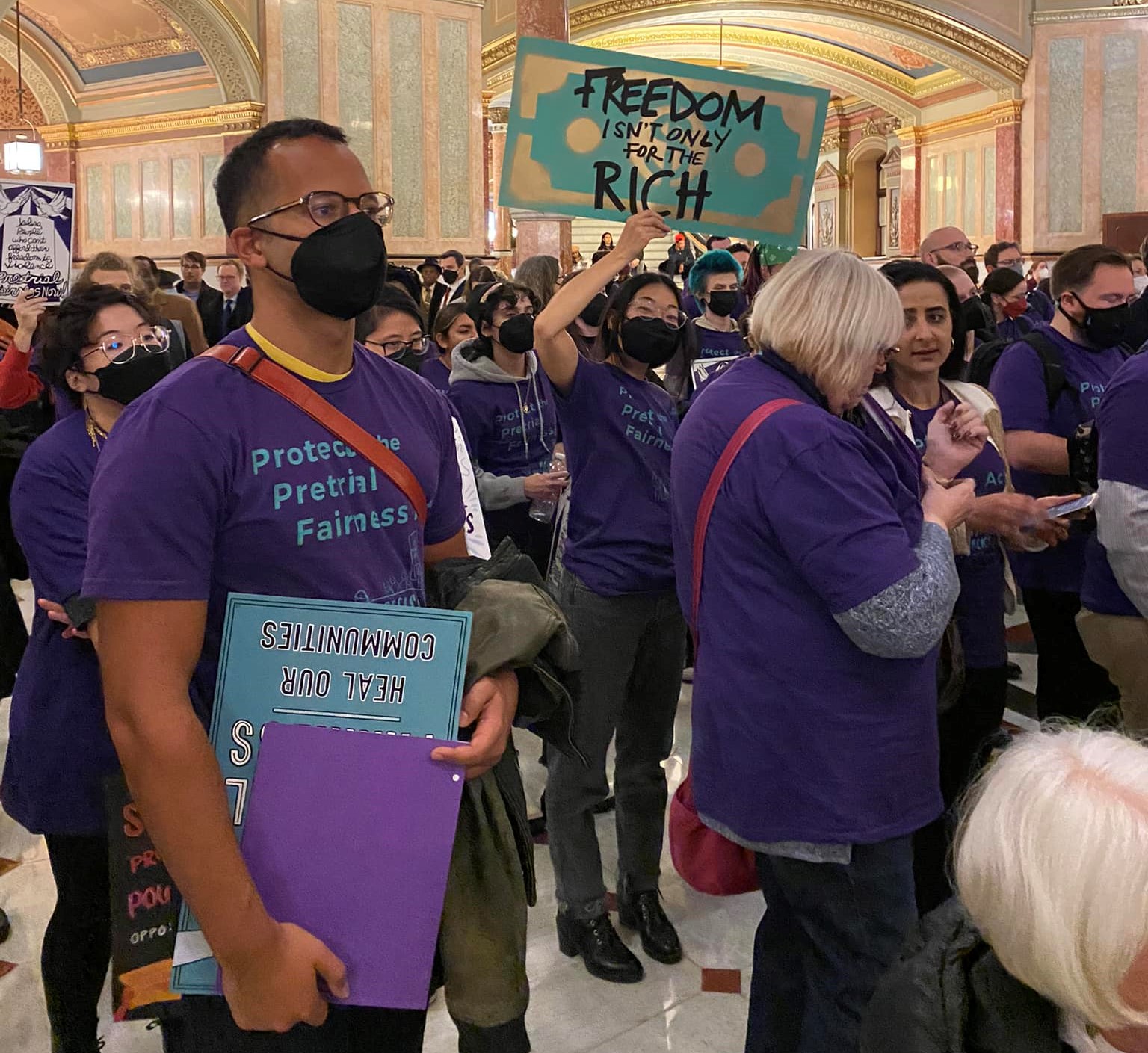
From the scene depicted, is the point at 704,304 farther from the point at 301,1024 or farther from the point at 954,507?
the point at 301,1024

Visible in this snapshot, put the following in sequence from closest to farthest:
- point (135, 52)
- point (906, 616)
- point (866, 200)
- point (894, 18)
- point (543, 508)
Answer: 1. point (906, 616)
2. point (543, 508)
3. point (135, 52)
4. point (894, 18)
5. point (866, 200)

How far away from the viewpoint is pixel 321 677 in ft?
4.39

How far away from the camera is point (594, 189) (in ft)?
8.95

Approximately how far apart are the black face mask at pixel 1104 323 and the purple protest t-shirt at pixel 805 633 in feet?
5.52

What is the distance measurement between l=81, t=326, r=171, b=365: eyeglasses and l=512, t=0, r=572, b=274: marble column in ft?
27.1

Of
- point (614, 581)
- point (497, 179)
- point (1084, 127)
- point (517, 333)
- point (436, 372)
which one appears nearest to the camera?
point (614, 581)

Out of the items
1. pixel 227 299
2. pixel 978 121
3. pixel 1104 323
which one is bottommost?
pixel 1104 323

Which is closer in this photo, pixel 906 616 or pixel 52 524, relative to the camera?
pixel 906 616

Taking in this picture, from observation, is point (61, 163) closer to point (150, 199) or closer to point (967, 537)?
point (150, 199)

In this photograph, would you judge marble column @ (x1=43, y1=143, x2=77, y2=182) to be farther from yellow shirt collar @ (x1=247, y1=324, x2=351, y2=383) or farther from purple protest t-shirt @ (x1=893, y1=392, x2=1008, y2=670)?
yellow shirt collar @ (x1=247, y1=324, x2=351, y2=383)

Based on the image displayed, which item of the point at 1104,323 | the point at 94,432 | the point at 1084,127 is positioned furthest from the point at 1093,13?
the point at 94,432

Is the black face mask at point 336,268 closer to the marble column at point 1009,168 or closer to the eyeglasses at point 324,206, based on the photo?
the eyeglasses at point 324,206

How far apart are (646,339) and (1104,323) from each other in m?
1.35

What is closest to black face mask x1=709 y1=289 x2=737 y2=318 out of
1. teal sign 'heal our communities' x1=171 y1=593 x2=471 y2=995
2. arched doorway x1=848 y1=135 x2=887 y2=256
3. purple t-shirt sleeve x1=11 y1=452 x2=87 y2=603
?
purple t-shirt sleeve x1=11 y1=452 x2=87 y2=603
